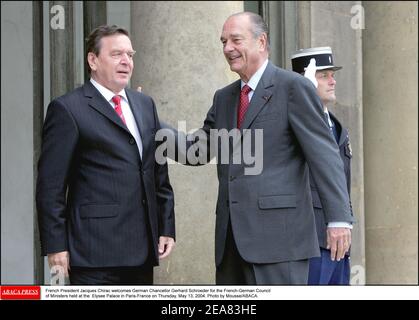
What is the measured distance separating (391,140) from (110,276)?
15.3 ft

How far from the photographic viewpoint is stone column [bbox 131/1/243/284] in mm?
8188

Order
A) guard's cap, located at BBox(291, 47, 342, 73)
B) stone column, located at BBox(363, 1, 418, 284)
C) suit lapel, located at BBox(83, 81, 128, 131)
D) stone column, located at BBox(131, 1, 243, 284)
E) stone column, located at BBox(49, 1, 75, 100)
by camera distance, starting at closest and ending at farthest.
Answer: suit lapel, located at BBox(83, 81, 128, 131), guard's cap, located at BBox(291, 47, 342, 73), stone column, located at BBox(131, 1, 243, 284), stone column, located at BBox(49, 1, 75, 100), stone column, located at BBox(363, 1, 418, 284)

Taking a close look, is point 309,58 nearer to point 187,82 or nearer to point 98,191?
point 187,82

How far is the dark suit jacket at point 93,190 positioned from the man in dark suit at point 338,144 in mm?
1201

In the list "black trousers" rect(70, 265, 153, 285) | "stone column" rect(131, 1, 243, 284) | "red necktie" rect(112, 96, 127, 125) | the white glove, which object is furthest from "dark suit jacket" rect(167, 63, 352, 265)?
"stone column" rect(131, 1, 243, 284)

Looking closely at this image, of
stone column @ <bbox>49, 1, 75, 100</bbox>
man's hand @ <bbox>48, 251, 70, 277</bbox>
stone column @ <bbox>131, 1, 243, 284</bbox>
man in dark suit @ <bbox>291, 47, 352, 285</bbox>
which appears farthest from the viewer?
stone column @ <bbox>49, 1, 75, 100</bbox>

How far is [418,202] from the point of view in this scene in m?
10.0

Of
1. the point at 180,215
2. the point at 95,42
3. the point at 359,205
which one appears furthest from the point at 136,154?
the point at 359,205

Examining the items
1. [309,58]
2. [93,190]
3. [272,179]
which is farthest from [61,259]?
[309,58]

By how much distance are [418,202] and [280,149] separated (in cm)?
424

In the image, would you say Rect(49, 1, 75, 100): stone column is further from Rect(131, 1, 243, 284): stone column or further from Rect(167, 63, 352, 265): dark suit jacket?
Rect(167, 63, 352, 265): dark suit jacket

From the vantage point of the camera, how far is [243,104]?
6.14 metres

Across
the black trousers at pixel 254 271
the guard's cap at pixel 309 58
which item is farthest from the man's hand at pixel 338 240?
the guard's cap at pixel 309 58
